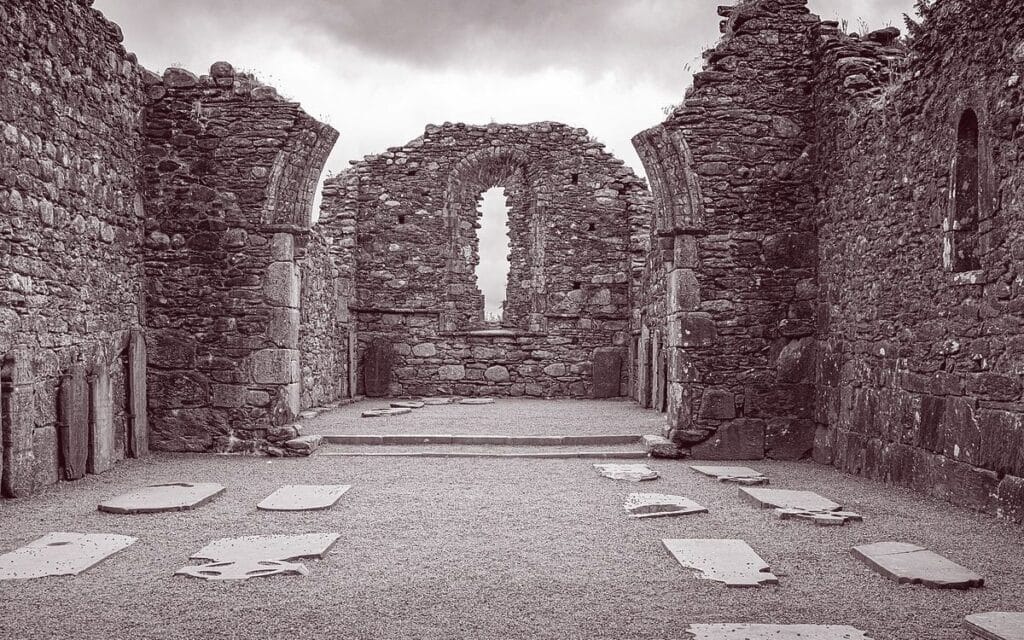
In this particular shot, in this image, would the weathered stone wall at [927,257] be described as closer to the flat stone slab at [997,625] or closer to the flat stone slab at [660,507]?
the flat stone slab at [660,507]

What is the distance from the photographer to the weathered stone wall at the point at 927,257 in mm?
5621

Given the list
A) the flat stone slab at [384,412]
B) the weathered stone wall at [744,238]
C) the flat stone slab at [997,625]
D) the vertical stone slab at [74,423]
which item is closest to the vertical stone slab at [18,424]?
the vertical stone slab at [74,423]

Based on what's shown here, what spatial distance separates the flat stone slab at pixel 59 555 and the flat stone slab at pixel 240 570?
623mm

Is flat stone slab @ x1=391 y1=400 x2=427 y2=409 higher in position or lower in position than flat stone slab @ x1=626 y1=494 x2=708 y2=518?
lower

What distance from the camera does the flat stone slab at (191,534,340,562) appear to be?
182 inches

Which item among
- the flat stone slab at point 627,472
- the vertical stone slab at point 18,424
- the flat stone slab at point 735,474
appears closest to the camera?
the vertical stone slab at point 18,424

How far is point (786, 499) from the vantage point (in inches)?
250

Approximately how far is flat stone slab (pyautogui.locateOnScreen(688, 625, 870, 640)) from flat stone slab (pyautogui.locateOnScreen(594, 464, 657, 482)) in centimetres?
396

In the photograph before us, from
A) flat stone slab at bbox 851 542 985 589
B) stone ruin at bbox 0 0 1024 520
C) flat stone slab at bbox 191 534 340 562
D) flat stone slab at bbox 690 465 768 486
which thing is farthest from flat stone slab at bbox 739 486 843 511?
flat stone slab at bbox 191 534 340 562

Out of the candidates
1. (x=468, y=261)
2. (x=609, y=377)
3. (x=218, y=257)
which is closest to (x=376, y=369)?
(x=468, y=261)

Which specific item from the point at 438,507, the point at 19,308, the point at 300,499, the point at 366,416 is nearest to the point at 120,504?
the point at 300,499

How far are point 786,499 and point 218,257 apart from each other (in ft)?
20.4

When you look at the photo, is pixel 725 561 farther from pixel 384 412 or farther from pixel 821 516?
pixel 384 412

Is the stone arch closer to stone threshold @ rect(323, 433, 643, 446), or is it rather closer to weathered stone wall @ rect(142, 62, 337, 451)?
stone threshold @ rect(323, 433, 643, 446)
